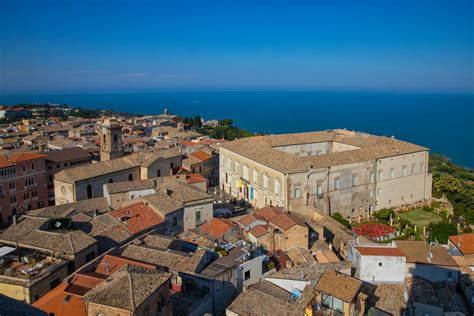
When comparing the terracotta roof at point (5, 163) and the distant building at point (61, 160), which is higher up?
the terracotta roof at point (5, 163)

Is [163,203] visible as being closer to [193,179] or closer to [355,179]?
[193,179]

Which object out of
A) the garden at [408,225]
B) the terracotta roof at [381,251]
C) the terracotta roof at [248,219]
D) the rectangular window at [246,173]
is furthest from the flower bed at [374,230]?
the rectangular window at [246,173]

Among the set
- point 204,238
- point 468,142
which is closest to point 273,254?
point 204,238

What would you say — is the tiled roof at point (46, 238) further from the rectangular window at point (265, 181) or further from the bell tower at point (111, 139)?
the bell tower at point (111, 139)

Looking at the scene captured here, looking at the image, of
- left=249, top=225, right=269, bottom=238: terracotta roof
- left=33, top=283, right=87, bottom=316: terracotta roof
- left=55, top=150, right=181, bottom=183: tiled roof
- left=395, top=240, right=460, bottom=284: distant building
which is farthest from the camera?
left=55, top=150, right=181, bottom=183: tiled roof

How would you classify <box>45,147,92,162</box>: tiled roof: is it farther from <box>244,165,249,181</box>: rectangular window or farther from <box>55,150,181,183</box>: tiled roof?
<box>244,165,249,181</box>: rectangular window

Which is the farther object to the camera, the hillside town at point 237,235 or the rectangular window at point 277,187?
the rectangular window at point 277,187

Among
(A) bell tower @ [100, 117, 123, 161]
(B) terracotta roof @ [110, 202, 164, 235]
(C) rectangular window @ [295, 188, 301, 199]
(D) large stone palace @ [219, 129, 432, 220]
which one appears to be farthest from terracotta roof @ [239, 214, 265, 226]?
(A) bell tower @ [100, 117, 123, 161]
